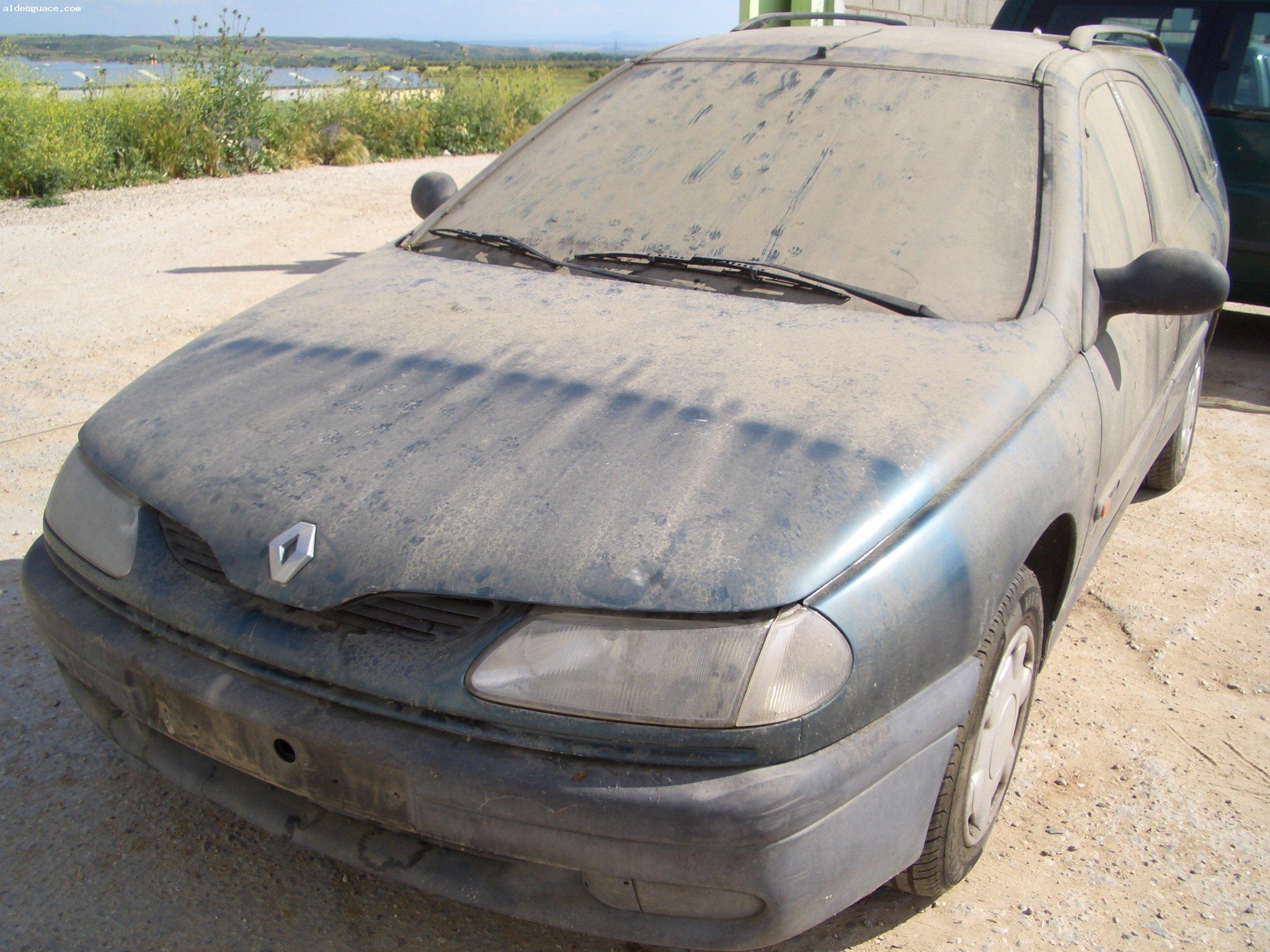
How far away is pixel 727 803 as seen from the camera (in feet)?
5.11

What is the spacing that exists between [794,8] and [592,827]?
31.4 feet

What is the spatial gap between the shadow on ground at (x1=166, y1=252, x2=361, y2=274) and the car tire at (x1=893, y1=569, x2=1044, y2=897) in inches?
236

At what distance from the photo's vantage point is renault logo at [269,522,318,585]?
5.83 feet

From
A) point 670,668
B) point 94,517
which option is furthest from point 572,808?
point 94,517

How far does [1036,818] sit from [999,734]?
0.42 m

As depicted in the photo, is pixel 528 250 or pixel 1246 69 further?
pixel 1246 69

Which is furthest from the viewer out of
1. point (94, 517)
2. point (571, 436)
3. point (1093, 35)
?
point (1093, 35)

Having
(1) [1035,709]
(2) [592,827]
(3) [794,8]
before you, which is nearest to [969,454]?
(2) [592,827]

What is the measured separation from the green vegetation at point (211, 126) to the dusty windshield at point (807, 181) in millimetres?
8109

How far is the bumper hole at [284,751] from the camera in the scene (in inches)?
68.7

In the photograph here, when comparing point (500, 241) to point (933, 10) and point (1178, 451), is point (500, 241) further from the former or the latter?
point (933, 10)

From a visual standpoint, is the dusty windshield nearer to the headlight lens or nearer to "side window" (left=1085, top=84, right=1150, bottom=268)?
"side window" (left=1085, top=84, right=1150, bottom=268)

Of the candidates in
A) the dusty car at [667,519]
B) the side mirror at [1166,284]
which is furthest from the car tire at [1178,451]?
the side mirror at [1166,284]

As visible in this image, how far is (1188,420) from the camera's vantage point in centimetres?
432
